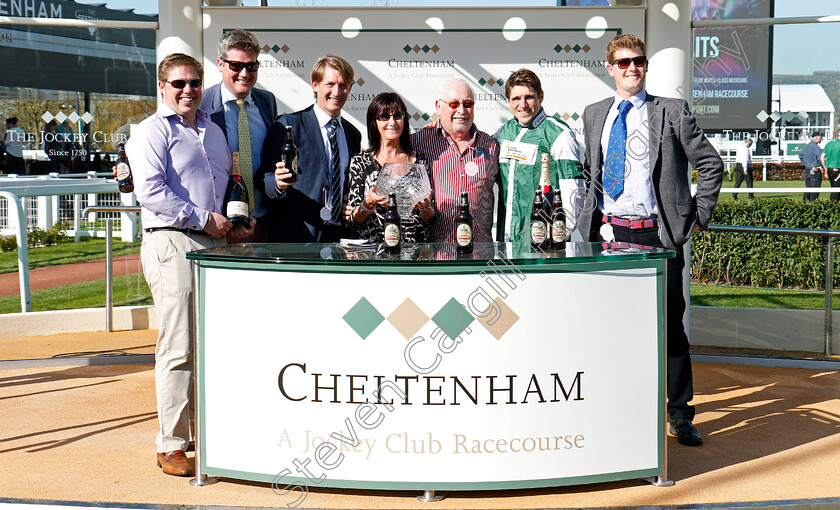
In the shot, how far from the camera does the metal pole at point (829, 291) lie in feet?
21.2

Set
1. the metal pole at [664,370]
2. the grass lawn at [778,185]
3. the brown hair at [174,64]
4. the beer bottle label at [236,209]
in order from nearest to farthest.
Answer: the metal pole at [664,370]
the brown hair at [174,64]
the beer bottle label at [236,209]
the grass lawn at [778,185]

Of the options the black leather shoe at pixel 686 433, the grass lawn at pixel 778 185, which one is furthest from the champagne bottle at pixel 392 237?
the grass lawn at pixel 778 185

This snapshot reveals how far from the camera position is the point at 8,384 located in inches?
226

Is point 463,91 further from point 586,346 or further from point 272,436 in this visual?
point 272,436

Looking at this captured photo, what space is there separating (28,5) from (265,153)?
3497 mm

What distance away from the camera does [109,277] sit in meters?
7.59

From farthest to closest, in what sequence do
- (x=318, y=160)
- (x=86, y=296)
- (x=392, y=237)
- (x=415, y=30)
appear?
(x=86, y=296) < (x=415, y=30) < (x=318, y=160) < (x=392, y=237)

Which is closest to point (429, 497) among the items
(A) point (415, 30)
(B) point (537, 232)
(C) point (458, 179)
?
(B) point (537, 232)

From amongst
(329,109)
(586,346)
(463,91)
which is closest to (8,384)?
(329,109)

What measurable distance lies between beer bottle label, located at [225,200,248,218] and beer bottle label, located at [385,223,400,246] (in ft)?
2.38

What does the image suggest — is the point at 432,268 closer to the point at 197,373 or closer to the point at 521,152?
the point at 197,373

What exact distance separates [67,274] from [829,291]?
262 inches

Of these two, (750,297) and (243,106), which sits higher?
(243,106)

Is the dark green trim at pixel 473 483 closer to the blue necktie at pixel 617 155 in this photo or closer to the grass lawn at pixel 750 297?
the blue necktie at pixel 617 155
